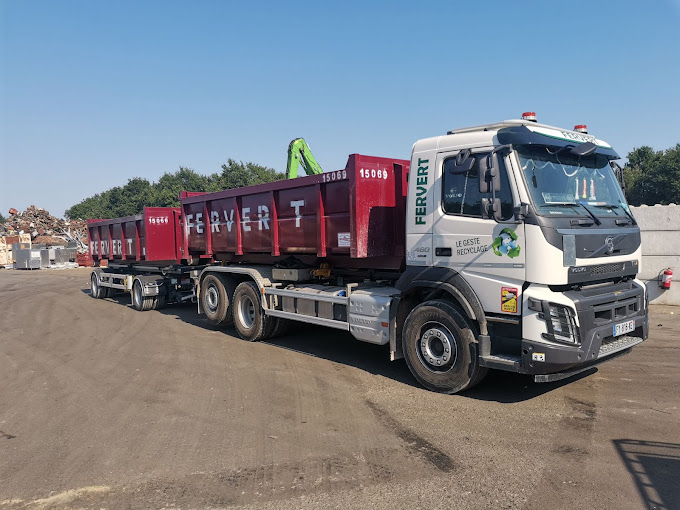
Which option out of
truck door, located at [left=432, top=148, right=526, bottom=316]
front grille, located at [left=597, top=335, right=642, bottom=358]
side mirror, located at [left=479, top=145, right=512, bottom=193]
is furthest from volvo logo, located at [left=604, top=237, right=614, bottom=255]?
side mirror, located at [left=479, top=145, right=512, bottom=193]

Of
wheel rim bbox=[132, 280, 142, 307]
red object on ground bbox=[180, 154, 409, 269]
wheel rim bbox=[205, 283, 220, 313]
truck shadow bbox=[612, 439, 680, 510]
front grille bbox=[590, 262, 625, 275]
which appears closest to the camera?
truck shadow bbox=[612, 439, 680, 510]

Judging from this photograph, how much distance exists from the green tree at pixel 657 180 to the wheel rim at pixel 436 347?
1513 inches

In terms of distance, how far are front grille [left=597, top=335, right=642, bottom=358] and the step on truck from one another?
0.06 ft

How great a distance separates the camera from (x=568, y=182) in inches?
223

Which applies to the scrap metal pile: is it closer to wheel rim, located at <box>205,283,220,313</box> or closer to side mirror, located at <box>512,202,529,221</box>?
wheel rim, located at <box>205,283,220,313</box>

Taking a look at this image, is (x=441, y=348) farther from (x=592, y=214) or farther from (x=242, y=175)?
(x=242, y=175)

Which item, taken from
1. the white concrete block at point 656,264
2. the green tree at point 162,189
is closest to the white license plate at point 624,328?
the white concrete block at point 656,264

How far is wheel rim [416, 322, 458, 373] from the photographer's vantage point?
584 centimetres

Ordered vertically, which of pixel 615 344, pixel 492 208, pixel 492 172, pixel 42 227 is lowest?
pixel 615 344

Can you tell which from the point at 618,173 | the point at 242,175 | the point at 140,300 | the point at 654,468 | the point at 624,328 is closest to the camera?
the point at 654,468

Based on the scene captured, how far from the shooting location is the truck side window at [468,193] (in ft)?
17.6

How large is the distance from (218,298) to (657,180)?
41.6 metres

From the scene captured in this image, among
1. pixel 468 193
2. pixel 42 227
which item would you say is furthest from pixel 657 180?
pixel 42 227

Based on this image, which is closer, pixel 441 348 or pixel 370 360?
pixel 441 348
